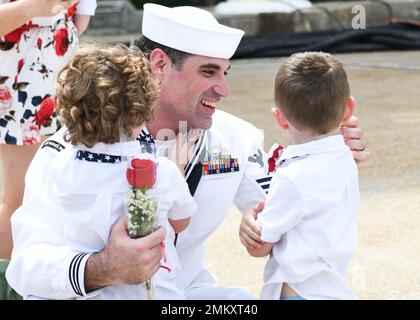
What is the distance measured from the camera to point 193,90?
291 centimetres

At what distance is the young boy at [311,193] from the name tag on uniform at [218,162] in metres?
0.41

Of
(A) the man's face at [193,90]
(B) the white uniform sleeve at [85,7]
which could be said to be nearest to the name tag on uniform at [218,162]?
(A) the man's face at [193,90]

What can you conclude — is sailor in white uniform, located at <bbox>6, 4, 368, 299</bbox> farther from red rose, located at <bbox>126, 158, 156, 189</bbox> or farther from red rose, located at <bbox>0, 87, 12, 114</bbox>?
red rose, located at <bbox>0, 87, 12, 114</bbox>

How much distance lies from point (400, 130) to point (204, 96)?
3.44 metres

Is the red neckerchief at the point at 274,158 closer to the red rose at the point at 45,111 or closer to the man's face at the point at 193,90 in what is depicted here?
the man's face at the point at 193,90

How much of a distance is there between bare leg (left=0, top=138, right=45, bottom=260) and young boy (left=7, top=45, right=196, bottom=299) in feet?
3.41

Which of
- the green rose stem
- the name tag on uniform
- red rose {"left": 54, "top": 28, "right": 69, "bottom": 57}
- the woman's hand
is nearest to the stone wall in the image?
red rose {"left": 54, "top": 28, "right": 69, "bottom": 57}

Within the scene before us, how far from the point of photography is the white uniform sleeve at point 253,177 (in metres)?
3.00

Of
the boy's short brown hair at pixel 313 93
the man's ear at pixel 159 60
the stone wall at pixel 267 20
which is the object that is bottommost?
the stone wall at pixel 267 20

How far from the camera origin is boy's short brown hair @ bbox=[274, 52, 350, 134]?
249cm
